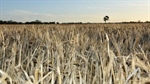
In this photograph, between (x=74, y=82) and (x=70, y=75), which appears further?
(x=70, y=75)

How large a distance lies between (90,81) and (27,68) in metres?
0.73

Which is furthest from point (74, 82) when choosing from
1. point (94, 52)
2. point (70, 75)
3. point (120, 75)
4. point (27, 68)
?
point (27, 68)

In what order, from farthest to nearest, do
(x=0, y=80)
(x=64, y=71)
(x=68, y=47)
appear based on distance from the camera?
(x=68, y=47) < (x=64, y=71) < (x=0, y=80)

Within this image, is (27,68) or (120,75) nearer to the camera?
(120,75)

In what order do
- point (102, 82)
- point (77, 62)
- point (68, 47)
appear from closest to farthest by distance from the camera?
point (102, 82), point (77, 62), point (68, 47)

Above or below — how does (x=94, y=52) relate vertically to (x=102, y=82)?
above

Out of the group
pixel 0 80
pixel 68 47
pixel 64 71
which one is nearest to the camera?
pixel 0 80

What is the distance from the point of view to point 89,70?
2508 millimetres

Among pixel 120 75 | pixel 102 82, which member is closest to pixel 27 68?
pixel 102 82

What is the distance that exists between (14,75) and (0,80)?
49 centimetres

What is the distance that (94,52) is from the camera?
2555 mm

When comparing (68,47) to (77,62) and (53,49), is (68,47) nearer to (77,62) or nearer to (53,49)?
(53,49)

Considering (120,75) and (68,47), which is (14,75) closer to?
(120,75)

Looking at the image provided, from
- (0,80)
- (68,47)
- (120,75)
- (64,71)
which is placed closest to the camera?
(0,80)
